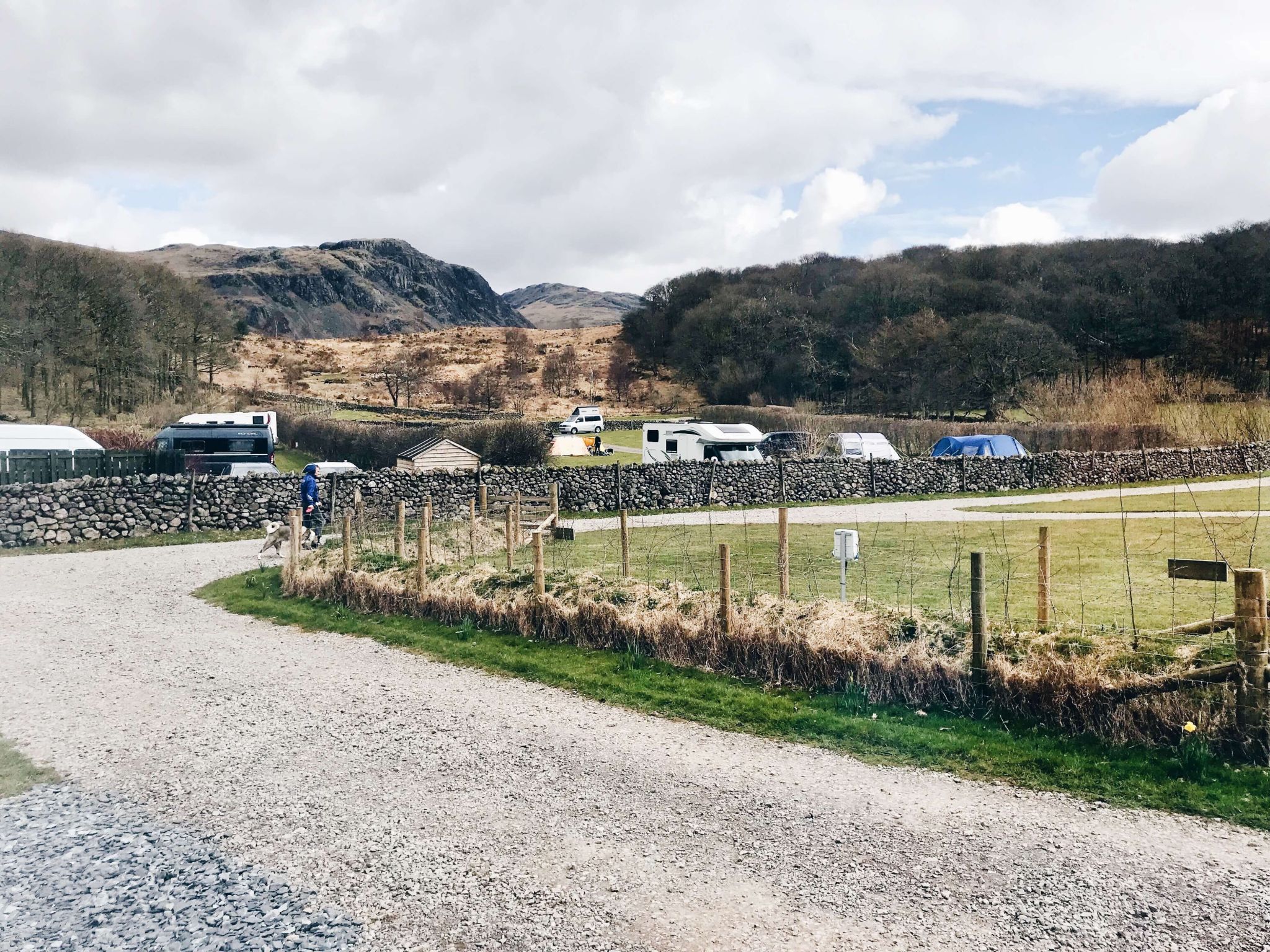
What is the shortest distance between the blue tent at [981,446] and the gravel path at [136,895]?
31601 mm

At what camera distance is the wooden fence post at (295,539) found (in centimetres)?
1519

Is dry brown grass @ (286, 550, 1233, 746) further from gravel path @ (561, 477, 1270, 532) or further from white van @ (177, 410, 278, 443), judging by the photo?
white van @ (177, 410, 278, 443)

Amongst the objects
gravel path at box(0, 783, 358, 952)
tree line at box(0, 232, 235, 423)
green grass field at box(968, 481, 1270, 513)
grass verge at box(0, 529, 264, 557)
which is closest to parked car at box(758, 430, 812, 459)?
green grass field at box(968, 481, 1270, 513)

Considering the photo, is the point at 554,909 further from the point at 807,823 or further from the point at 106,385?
the point at 106,385

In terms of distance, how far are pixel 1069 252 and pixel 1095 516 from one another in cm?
7351

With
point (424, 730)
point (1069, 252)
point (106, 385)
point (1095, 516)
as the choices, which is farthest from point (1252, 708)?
point (1069, 252)

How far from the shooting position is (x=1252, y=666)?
6562 millimetres

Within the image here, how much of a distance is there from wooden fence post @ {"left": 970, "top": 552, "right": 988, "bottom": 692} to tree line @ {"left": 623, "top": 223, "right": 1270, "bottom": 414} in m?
47.3

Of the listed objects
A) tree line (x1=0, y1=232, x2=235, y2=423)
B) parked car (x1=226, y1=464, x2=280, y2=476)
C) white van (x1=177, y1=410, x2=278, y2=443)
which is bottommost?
parked car (x1=226, y1=464, x2=280, y2=476)

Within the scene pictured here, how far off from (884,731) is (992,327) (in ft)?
167

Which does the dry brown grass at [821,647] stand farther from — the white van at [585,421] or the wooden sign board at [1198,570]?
the white van at [585,421]

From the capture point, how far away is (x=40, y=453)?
2578cm

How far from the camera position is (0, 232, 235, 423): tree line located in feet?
140

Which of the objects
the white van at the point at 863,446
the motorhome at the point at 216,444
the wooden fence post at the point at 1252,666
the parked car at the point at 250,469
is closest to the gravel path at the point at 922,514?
the white van at the point at 863,446
